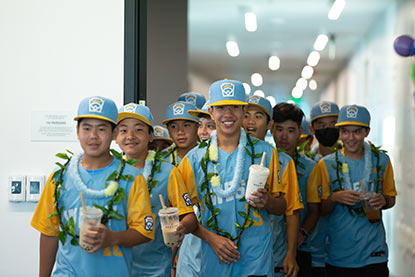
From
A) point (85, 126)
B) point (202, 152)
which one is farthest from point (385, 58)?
point (85, 126)

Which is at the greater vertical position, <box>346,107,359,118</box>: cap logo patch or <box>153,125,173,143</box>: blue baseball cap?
<box>346,107,359,118</box>: cap logo patch

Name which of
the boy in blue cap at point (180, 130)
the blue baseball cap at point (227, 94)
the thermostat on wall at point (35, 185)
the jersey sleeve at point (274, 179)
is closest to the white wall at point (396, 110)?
the boy in blue cap at point (180, 130)

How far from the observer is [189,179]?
3.69 meters

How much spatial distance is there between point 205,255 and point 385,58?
7.29 metres

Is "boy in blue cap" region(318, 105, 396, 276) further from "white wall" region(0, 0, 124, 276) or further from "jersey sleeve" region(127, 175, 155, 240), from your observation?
"jersey sleeve" region(127, 175, 155, 240)

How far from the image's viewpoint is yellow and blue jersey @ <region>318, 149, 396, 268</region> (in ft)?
15.8

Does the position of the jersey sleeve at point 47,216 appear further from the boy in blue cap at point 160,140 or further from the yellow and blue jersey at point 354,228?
the yellow and blue jersey at point 354,228

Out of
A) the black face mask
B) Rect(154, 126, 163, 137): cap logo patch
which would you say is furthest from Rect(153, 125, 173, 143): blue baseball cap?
the black face mask

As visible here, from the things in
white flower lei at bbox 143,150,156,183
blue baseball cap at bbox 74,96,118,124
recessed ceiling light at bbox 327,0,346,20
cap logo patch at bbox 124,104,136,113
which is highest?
recessed ceiling light at bbox 327,0,346,20

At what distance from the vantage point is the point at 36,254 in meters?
4.10

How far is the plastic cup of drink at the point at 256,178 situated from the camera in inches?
130

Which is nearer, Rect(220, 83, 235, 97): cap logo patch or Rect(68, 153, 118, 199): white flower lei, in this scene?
Rect(68, 153, 118, 199): white flower lei

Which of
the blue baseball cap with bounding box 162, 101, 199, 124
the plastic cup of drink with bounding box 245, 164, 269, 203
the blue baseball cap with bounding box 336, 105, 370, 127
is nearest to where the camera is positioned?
the plastic cup of drink with bounding box 245, 164, 269, 203

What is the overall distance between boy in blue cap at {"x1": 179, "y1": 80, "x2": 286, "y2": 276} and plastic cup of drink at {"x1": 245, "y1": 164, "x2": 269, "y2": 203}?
19 cm
